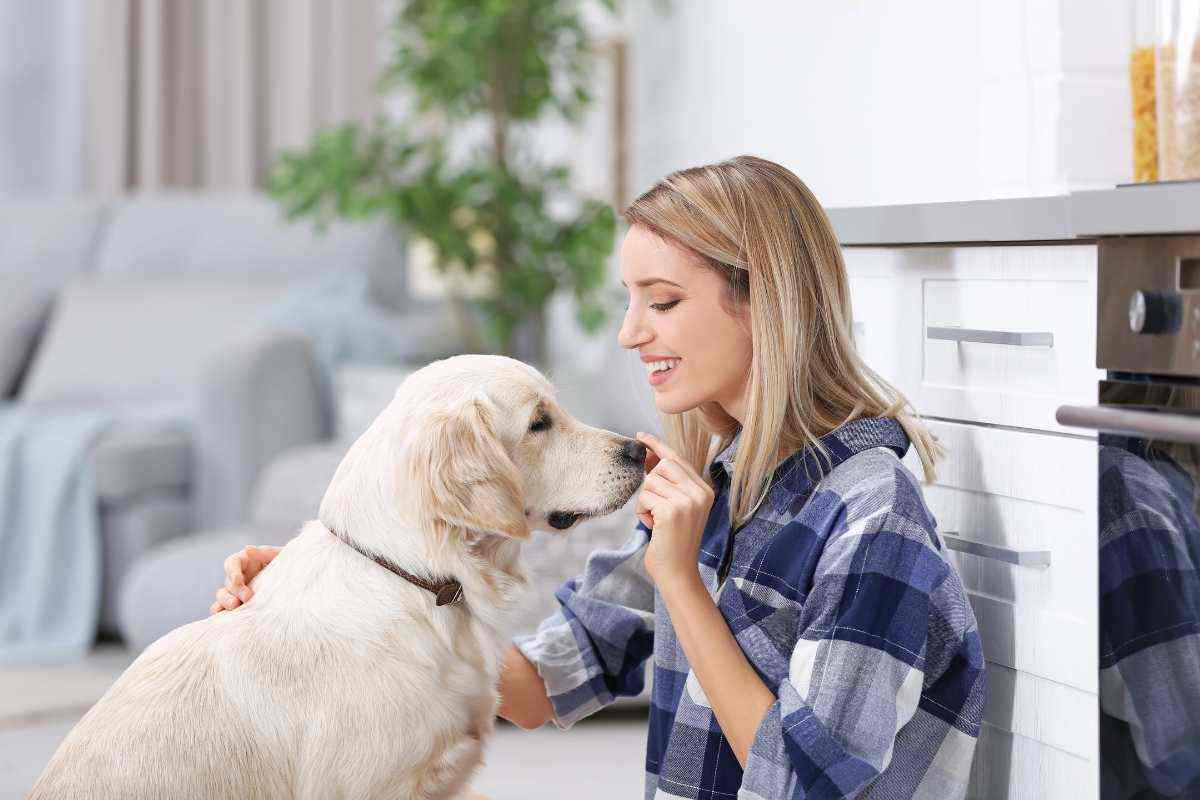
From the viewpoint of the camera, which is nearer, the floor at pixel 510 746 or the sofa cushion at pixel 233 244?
the floor at pixel 510 746

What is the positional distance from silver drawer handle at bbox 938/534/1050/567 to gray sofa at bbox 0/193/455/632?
105 inches

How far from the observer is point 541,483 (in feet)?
4.79

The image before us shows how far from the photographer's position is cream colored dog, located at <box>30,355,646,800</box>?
121cm

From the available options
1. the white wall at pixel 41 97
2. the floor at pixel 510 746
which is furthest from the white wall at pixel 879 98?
the white wall at pixel 41 97

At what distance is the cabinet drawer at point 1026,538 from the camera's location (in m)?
1.17

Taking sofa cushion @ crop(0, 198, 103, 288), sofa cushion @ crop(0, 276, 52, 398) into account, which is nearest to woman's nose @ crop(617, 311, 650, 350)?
sofa cushion @ crop(0, 276, 52, 398)

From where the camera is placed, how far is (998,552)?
1271 mm

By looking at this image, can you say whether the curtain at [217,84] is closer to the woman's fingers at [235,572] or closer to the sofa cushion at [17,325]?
the sofa cushion at [17,325]

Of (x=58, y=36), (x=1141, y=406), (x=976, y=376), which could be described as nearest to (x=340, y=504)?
(x=976, y=376)

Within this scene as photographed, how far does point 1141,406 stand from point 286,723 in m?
0.81

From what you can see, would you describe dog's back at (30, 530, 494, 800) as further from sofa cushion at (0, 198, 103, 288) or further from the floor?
sofa cushion at (0, 198, 103, 288)

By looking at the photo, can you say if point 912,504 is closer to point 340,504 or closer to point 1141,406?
point 1141,406

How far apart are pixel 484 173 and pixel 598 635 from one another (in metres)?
2.84

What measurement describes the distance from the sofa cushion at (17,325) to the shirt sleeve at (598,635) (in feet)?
11.0
